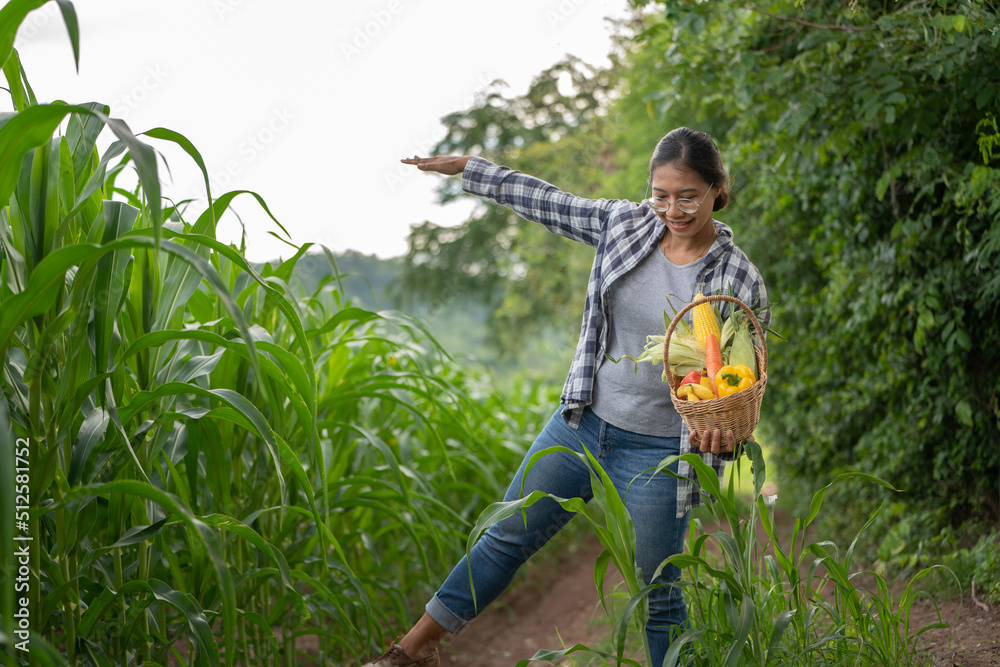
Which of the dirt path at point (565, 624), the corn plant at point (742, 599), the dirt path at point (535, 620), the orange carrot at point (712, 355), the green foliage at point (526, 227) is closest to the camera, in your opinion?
the corn plant at point (742, 599)

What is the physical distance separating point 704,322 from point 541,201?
0.55 meters

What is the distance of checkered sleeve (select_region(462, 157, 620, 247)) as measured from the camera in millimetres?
1858

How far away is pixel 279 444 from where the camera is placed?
1258 millimetres

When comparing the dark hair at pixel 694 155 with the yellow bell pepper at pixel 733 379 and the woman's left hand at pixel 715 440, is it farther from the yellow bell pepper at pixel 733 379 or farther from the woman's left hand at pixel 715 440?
the woman's left hand at pixel 715 440

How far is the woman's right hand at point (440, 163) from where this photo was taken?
6.13ft

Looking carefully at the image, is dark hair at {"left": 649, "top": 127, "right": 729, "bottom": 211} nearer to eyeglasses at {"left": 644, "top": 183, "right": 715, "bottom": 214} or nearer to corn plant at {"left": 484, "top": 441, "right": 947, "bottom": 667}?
eyeglasses at {"left": 644, "top": 183, "right": 715, "bottom": 214}

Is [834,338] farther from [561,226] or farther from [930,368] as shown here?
[561,226]

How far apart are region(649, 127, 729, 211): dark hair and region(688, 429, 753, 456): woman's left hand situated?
565 mm

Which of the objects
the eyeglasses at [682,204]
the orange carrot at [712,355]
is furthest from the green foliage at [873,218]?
the orange carrot at [712,355]

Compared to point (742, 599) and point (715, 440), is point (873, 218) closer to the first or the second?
point (715, 440)

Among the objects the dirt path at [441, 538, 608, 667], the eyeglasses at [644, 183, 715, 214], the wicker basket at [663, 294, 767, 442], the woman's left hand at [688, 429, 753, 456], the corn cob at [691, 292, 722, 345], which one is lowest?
→ the dirt path at [441, 538, 608, 667]

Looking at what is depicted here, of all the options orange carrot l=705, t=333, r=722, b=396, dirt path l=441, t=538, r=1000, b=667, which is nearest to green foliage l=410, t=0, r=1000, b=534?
dirt path l=441, t=538, r=1000, b=667

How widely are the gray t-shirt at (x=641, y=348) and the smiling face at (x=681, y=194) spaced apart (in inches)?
4.0

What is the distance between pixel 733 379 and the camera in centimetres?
146
